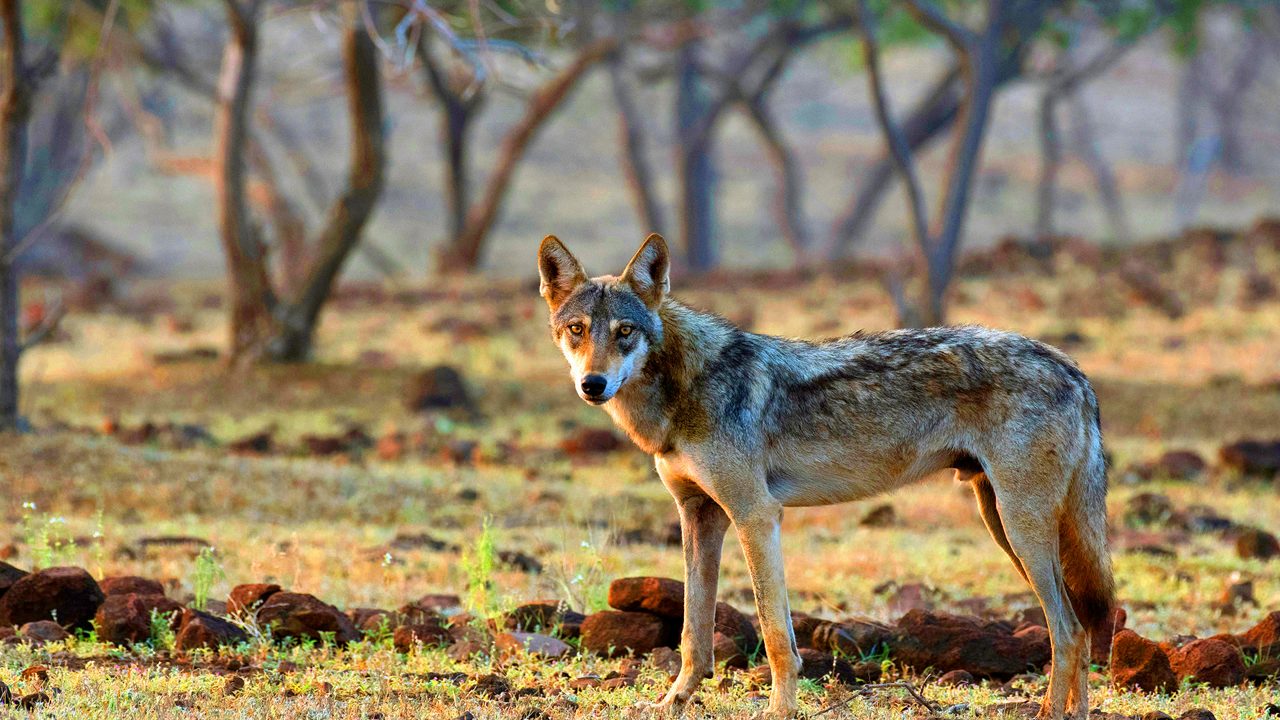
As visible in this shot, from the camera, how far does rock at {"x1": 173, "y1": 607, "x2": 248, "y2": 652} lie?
279 inches

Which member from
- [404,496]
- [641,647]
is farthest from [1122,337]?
[641,647]

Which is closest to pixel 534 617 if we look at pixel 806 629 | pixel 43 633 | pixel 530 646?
pixel 530 646

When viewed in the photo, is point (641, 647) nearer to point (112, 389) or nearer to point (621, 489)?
point (621, 489)

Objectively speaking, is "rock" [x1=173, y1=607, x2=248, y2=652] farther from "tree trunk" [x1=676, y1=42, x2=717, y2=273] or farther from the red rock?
"tree trunk" [x1=676, y1=42, x2=717, y2=273]

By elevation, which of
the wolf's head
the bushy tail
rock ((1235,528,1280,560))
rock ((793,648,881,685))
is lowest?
rock ((1235,528,1280,560))

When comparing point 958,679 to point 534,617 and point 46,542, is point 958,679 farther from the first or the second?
point 46,542

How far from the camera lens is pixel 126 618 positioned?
7203 millimetres

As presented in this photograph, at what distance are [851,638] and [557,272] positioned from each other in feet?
7.78

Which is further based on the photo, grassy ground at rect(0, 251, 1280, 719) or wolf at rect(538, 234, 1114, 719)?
grassy ground at rect(0, 251, 1280, 719)

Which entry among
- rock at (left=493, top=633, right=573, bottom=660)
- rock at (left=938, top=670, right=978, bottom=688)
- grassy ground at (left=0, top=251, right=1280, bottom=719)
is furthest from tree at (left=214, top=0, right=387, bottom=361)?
rock at (left=938, top=670, right=978, bottom=688)

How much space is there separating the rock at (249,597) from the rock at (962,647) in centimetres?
313

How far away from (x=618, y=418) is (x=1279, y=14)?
111ft

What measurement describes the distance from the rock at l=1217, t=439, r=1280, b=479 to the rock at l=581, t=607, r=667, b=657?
313 inches

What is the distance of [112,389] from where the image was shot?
55.9 ft
